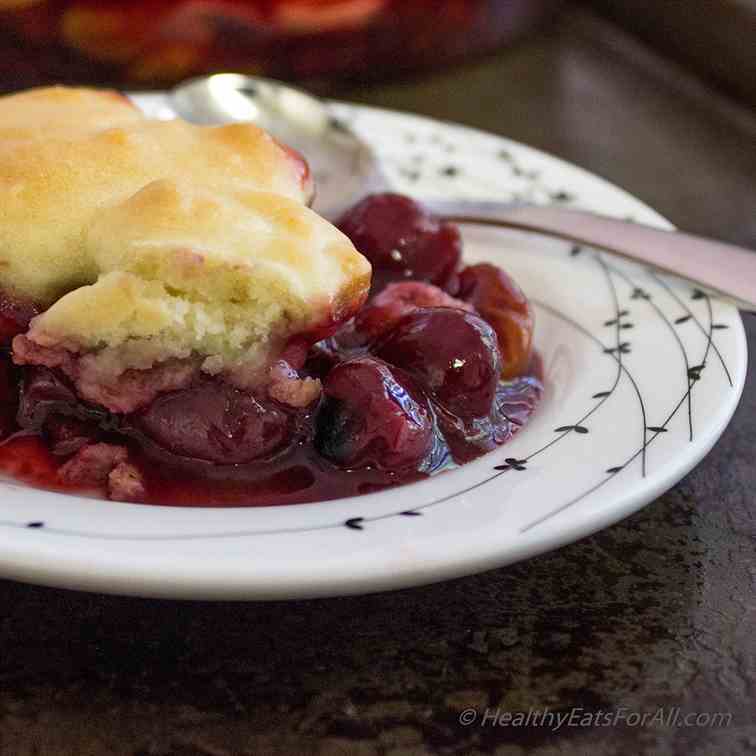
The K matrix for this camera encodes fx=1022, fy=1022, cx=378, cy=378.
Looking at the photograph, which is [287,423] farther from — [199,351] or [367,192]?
[367,192]

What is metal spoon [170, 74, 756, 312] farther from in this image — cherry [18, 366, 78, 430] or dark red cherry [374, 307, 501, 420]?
cherry [18, 366, 78, 430]

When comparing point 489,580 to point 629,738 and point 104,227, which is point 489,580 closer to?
point 629,738

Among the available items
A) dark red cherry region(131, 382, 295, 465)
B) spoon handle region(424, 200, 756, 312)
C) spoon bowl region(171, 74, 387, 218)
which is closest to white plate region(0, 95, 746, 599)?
spoon handle region(424, 200, 756, 312)

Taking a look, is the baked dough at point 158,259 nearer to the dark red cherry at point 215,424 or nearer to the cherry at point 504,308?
the dark red cherry at point 215,424

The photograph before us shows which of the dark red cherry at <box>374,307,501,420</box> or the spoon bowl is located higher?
the dark red cherry at <box>374,307,501,420</box>

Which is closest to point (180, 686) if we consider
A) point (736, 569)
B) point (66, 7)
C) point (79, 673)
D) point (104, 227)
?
point (79, 673)

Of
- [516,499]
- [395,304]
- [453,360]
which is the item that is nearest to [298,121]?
[395,304]
